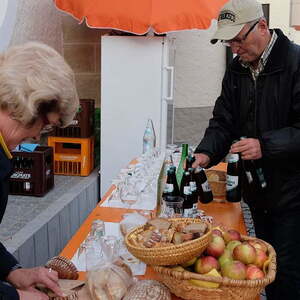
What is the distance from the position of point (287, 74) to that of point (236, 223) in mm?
878

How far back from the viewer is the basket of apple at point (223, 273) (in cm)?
162

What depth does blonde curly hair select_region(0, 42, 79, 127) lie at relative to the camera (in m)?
1.38

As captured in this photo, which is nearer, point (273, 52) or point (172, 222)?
point (172, 222)

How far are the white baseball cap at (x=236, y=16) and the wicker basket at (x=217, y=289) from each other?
1.47 metres

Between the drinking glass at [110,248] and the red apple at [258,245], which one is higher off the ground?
the red apple at [258,245]

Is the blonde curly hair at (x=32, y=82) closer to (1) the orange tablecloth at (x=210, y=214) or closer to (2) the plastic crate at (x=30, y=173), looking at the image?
(1) the orange tablecloth at (x=210, y=214)

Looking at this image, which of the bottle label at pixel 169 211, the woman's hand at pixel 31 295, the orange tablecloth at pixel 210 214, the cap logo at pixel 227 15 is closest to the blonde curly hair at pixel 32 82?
the woman's hand at pixel 31 295

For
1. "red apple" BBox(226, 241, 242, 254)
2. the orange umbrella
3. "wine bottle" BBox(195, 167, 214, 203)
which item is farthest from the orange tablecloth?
the orange umbrella

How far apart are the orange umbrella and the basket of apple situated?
3.07 meters

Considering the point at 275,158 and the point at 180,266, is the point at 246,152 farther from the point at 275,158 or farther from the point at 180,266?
the point at 180,266

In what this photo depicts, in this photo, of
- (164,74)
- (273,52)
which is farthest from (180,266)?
Result: (164,74)

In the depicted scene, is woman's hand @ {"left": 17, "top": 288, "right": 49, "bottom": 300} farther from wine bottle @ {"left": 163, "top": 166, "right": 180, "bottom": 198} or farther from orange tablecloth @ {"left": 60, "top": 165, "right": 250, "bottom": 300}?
wine bottle @ {"left": 163, "top": 166, "right": 180, "bottom": 198}

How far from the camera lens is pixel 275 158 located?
2.65 meters

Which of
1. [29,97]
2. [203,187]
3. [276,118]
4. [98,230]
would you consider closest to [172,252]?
[98,230]
